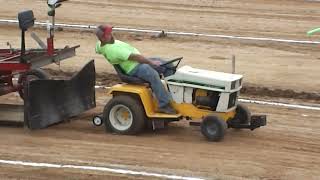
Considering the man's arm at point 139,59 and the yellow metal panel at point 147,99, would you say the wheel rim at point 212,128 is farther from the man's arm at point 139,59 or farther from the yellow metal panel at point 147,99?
the man's arm at point 139,59

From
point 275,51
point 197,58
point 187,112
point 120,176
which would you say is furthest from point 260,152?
point 275,51

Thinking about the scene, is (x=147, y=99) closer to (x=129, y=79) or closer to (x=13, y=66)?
(x=129, y=79)

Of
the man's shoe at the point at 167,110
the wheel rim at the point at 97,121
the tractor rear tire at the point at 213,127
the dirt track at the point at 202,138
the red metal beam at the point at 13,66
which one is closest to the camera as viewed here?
the dirt track at the point at 202,138

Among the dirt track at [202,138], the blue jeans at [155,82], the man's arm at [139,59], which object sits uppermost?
the man's arm at [139,59]

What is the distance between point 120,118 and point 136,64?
815mm

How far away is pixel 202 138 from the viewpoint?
9898 millimetres

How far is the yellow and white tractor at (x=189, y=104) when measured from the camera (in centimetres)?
955

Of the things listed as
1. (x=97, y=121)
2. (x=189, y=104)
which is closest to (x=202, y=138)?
(x=189, y=104)

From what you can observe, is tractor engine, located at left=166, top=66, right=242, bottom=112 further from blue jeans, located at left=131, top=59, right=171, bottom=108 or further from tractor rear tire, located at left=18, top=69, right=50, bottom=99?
tractor rear tire, located at left=18, top=69, right=50, bottom=99


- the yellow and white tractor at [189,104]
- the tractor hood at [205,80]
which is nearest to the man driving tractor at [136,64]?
the yellow and white tractor at [189,104]

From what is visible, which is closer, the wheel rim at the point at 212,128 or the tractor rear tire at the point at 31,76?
the wheel rim at the point at 212,128

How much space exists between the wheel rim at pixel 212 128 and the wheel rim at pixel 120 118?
1.11 metres

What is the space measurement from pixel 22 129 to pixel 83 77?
1.19 metres

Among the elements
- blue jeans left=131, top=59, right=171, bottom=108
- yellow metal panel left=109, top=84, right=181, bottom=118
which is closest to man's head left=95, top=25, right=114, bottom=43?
blue jeans left=131, top=59, right=171, bottom=108
